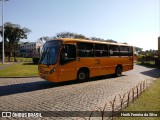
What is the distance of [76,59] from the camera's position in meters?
13.2

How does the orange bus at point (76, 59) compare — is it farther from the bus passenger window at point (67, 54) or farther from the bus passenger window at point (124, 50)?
the bus passenger window at point (124, 50)

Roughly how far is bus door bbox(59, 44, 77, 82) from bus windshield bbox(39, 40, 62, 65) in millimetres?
395

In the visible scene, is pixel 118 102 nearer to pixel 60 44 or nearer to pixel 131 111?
pixel 131 111

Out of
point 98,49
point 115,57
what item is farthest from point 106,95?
point 115,57

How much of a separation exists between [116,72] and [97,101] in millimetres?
9470

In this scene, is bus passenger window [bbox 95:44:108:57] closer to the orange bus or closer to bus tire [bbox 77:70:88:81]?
the orange bus

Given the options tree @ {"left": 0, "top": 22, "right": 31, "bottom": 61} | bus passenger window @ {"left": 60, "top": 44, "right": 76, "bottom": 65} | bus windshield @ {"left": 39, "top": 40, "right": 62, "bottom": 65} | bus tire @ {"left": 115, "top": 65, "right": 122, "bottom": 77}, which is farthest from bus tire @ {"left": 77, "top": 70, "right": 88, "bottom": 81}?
tree @ {"left": 0, "top": 22, "right": 31, "bottom": 61}

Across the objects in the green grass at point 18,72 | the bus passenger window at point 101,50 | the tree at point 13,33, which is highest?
the tree at point 13,33

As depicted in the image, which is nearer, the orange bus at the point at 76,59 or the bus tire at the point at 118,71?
the orange bus at the point at 76,59

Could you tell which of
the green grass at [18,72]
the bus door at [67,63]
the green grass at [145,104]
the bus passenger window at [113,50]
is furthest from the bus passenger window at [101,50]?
the green grass at [145,104]

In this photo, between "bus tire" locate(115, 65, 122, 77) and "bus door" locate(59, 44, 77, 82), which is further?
"bus tire" locate(115, 65, 122, 77)

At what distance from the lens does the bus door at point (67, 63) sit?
478 inches

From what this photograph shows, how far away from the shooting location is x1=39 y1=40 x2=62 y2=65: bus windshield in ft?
39.7

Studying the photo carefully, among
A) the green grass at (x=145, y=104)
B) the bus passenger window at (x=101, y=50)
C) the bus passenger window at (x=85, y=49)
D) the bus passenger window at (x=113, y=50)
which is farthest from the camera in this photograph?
the bus passenger window at (x=113, y=50)
